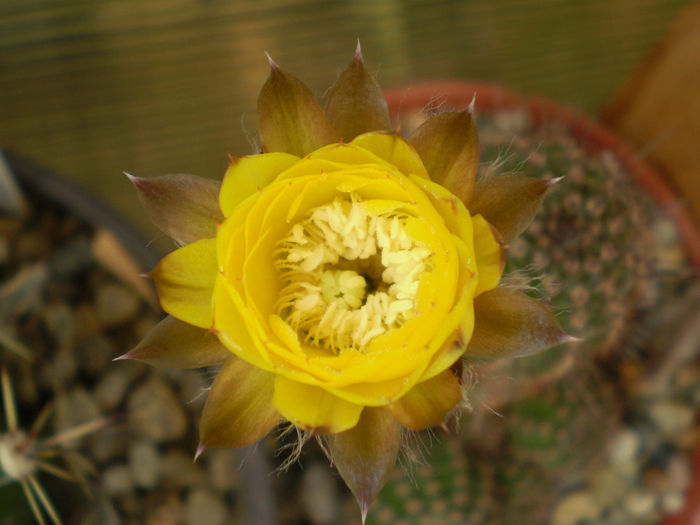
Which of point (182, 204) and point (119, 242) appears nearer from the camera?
point (182, 204)

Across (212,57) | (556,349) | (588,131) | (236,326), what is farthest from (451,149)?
(212,57)

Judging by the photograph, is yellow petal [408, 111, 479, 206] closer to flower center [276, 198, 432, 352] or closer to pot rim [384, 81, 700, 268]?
flower center [276, 198, 432, 352]

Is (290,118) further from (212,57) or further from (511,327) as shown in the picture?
(212,57)

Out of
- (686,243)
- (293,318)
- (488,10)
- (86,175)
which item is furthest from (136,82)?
(686,243)

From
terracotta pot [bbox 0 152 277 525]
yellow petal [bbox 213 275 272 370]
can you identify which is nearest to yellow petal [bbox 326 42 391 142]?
yellow petal [bbox 213 275 272 370]

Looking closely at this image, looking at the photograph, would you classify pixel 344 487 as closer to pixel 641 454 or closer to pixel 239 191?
pixel 641 454

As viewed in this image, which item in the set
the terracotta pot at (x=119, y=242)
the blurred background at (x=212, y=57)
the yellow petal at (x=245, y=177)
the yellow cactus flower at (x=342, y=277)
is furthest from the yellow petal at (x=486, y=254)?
the blurred background at (x=212, y=57)
